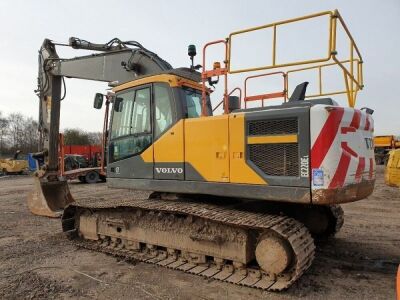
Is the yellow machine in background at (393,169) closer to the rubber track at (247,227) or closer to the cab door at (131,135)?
the rubber track at (247,227)

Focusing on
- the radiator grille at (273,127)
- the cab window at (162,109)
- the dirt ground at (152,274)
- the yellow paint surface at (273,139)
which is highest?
the cab window at (162,109)

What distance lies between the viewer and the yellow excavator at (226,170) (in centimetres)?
474

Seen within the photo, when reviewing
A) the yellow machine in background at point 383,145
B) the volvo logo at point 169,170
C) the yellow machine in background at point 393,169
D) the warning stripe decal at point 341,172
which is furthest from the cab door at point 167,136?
the yellow machine in background at point 383,145

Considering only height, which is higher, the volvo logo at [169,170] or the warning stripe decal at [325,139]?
the warning stripe decal at [325,139]

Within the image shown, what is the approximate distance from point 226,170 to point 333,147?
1.47 meters

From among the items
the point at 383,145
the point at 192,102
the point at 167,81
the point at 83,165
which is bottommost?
the point at 83,165

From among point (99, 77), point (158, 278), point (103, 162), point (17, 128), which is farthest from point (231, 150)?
point (17, 128)

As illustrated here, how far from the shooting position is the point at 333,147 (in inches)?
181

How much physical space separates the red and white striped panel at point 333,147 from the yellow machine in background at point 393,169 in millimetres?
12461

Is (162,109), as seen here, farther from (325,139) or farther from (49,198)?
(49,198)

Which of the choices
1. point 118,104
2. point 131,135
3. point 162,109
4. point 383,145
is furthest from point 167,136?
point 383,145

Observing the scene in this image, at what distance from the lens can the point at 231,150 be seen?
17.6 feet

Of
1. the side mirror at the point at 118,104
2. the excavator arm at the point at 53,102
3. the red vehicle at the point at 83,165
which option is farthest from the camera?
the red vehicle at the point at 83,165

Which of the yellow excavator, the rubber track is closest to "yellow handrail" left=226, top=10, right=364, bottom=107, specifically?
the yellow excavator
